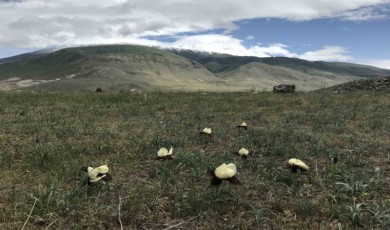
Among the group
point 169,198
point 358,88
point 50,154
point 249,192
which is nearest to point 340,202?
point 249,192

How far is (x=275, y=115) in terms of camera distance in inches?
637

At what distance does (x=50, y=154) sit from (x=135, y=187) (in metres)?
2.80

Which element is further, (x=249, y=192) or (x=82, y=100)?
(x=82, y=100)

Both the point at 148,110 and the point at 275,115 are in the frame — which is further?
the point at 148,110

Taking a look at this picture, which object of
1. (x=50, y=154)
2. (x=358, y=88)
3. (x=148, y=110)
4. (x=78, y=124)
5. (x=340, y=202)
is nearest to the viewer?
(x=340, y=202)

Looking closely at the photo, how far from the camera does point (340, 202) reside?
6.04 meters

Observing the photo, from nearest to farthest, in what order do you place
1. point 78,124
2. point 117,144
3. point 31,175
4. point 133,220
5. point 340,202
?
point 133,220 → point 340,202 → point 31,175 → point 117,144 → point 78,124

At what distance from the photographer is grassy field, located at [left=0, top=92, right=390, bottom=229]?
213 inches

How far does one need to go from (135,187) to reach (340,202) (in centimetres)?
310

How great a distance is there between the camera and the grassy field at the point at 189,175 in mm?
5410

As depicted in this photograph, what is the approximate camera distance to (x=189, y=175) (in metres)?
7.31

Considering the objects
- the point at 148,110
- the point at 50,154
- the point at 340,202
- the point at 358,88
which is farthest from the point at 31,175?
the point at 358,88

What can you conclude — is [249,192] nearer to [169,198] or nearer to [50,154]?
[169,198]

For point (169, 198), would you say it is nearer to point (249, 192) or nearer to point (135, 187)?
point (135, 187)
